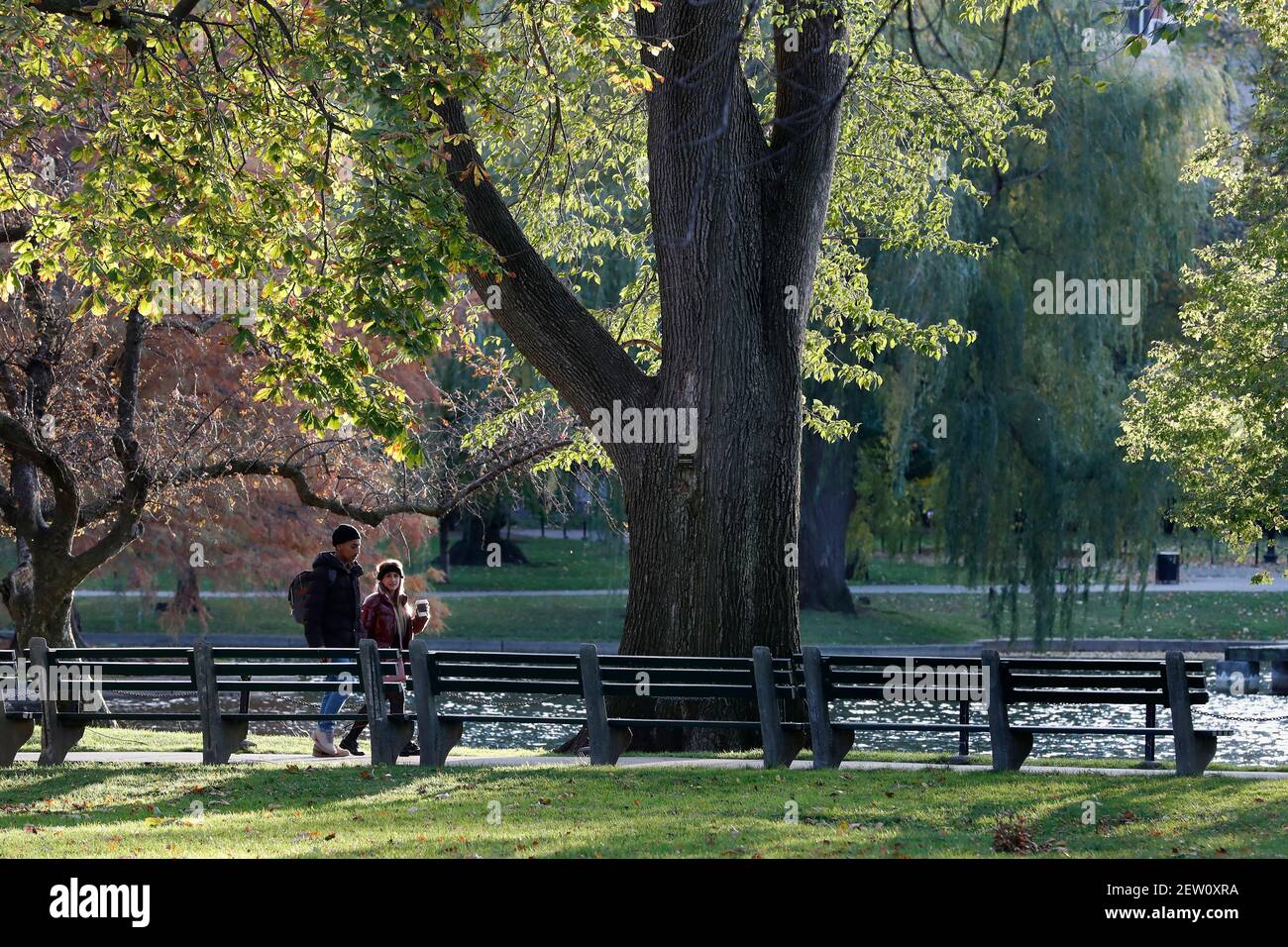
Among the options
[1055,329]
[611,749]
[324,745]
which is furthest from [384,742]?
[1055,329]

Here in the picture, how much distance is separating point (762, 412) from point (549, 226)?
569cm

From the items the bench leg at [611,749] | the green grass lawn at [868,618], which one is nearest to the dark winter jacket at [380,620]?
the bench leg at [611,749]

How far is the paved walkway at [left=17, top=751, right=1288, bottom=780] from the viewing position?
12.1 metres

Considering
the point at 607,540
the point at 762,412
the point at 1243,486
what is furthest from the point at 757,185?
the point at 607,540

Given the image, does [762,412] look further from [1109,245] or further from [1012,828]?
[1109,245]

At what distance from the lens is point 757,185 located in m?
14.3

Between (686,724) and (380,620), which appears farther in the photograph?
(380,620)

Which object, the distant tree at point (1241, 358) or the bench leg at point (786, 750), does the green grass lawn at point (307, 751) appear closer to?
the bench leg at point (786, 750)

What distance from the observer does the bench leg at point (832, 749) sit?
12.2m

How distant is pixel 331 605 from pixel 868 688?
15.9ft

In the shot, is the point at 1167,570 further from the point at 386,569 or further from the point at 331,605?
the point at 331,605

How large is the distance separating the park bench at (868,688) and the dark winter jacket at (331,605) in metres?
4.11

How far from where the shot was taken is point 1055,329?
28.5 metres

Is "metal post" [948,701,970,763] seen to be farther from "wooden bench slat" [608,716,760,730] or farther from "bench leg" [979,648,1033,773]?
"wooden bench slat" [608,716,760,730]
